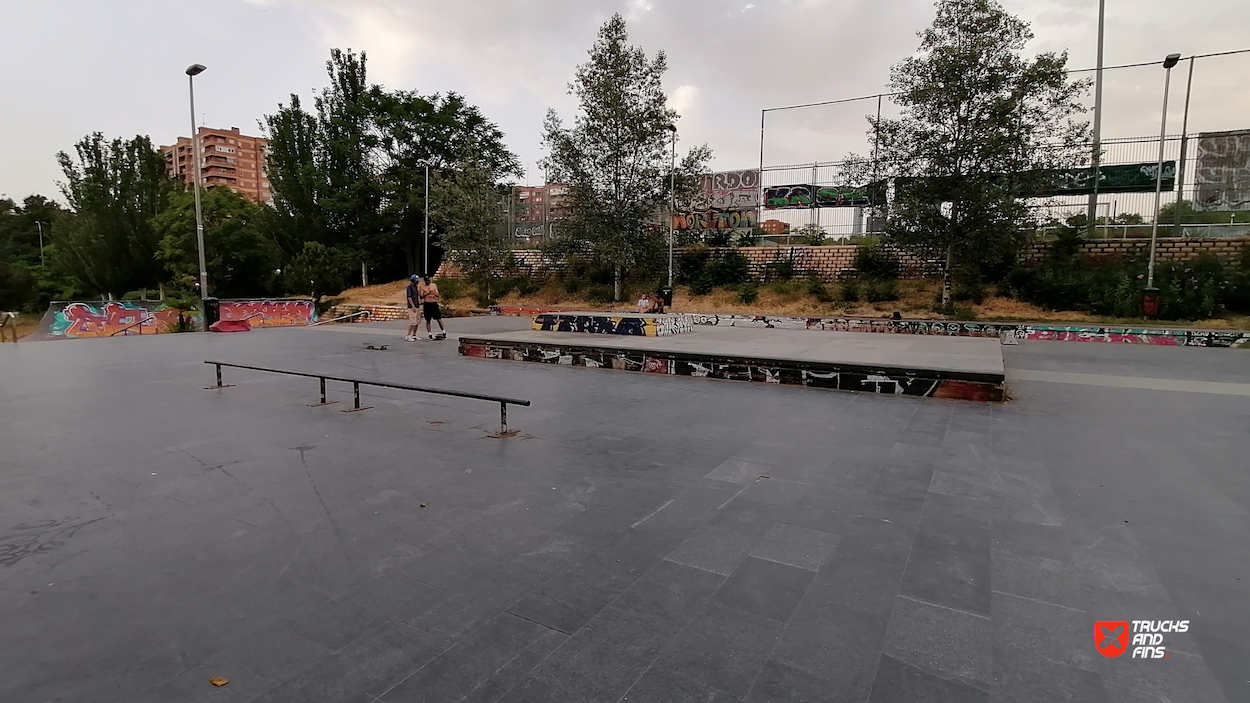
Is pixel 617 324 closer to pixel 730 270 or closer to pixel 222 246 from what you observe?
pixel 730 270

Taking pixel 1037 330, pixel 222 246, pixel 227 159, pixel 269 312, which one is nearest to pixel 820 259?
pixel 1037 330

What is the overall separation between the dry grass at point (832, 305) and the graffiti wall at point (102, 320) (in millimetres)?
10716

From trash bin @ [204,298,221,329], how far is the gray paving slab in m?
11.9

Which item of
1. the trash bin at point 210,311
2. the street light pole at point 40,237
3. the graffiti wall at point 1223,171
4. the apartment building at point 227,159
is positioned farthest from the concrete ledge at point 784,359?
the apartment building at point 227,159

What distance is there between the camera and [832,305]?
64.7 ft

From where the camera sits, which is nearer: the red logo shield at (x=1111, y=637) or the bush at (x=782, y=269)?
the red logo shield at (x=1111, y=637)

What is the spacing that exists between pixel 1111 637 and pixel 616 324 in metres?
10.1

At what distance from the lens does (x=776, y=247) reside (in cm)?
2345

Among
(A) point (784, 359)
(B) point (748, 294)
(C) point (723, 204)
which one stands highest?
(C) point (723, 204)

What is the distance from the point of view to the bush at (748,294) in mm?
21375

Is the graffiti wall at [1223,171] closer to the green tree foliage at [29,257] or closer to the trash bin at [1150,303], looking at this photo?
the trash bin at [1150,303]

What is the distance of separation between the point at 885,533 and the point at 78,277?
163ft

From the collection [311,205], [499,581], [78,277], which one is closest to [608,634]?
[499,581]

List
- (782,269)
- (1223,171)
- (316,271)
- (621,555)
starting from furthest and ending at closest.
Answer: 1. (316,271)
2. (782,269)
3. (1223,171)
4. (621,555)
